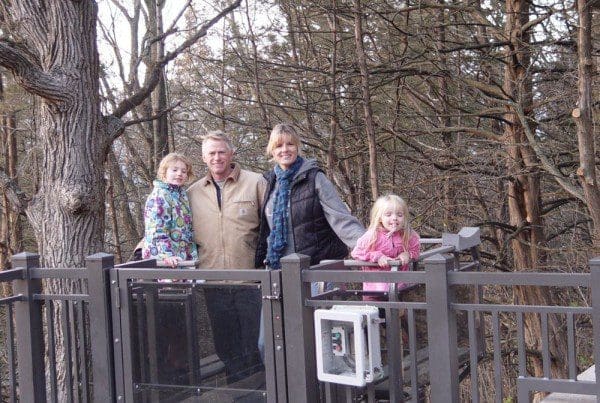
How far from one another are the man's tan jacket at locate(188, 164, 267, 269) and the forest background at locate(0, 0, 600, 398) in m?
2.21

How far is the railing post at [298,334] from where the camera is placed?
3.94 m

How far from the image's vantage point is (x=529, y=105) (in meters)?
9.18

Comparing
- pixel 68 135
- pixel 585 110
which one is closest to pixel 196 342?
pixel 68 135

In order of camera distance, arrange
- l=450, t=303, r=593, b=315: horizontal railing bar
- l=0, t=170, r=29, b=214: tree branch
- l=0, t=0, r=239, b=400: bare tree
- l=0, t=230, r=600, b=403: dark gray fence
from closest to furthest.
→ l=450, t=303, r=593, b=315: horizontal railing bar < l=0, t=230, r=600, b=403: dark gray fence < l=0, t=0, r=239, b=400: bare tree < l=0, t=170, r=29, b=214: tree branch

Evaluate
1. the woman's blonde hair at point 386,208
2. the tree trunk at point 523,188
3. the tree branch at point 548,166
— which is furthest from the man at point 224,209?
the tree trunk at point 523,188

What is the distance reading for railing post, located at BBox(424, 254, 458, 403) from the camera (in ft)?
11.8

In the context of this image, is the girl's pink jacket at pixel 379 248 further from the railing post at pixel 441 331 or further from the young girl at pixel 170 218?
the young girl at pixel 170 218

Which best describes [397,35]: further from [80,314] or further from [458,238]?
[80,314]

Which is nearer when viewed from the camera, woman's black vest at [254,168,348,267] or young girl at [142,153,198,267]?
woman's black vest at [254,168,348,267]

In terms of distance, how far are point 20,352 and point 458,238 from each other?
9.41 ft

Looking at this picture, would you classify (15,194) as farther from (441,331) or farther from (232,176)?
(441,331)

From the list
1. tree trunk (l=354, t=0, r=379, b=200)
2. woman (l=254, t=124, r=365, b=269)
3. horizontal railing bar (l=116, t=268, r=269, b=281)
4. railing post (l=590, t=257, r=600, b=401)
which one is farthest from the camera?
tree trunk (l=354, t=0, r=379, b=200)

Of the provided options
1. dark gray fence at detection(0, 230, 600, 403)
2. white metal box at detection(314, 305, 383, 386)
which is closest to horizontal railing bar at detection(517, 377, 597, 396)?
dark gray fence at detection(0, 230, 600, 403)

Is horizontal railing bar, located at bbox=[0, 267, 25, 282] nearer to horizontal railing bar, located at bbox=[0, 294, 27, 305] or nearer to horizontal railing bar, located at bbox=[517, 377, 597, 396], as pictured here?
horizontal railing bar, located at bbox=[0, 294, 27, 305]
